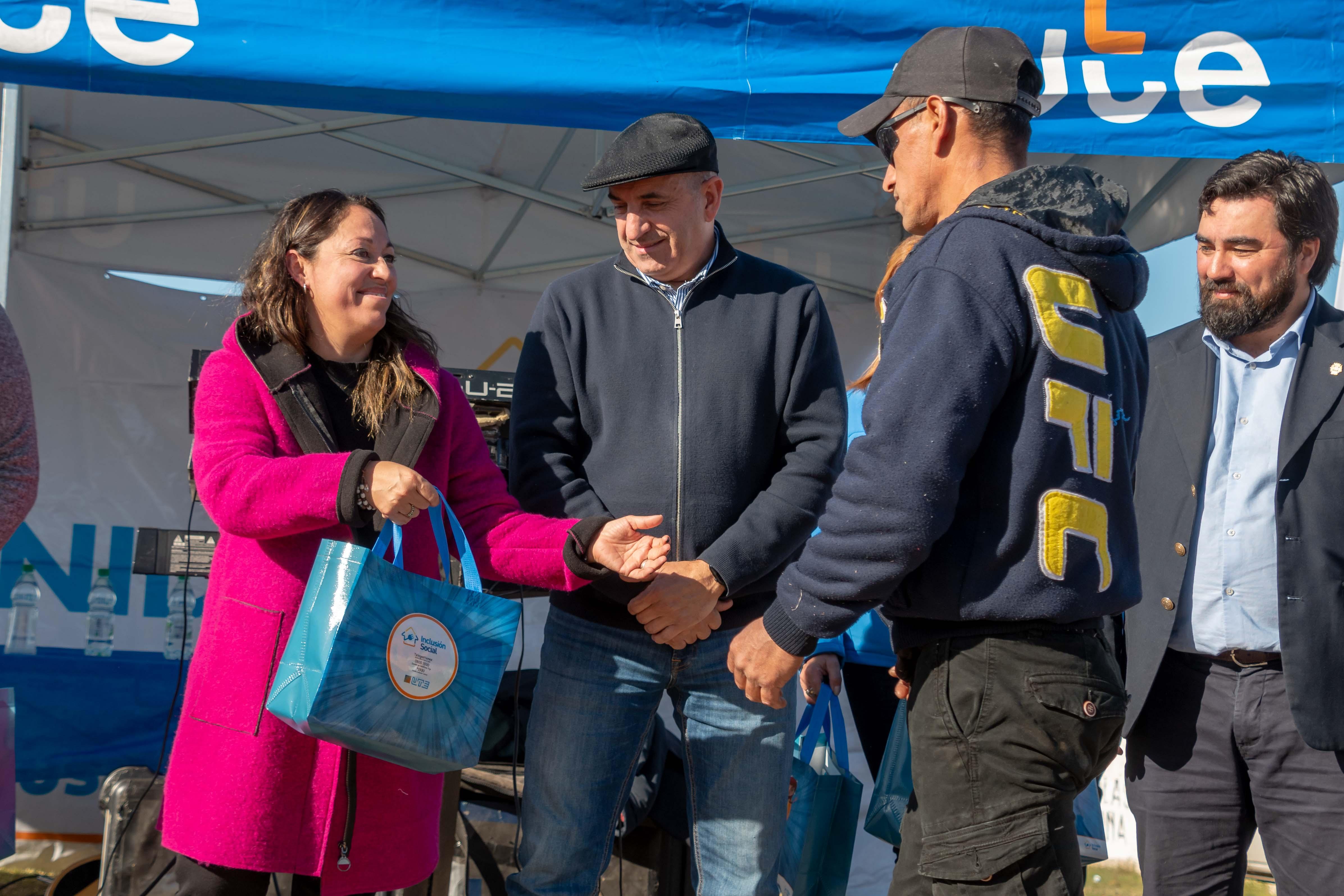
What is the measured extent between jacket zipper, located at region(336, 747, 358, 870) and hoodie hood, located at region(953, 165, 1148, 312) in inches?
56.3

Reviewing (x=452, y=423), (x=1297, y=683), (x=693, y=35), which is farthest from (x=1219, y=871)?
(x=693, y=35)

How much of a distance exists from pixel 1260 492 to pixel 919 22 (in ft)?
5.55

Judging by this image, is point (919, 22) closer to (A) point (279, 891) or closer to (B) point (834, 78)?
(B) point (834, 78)

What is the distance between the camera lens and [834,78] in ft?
10.3

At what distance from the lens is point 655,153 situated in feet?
7.48

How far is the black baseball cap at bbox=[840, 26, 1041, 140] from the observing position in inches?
67.5

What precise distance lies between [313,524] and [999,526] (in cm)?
116

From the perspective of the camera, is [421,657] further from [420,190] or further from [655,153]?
[420,190]

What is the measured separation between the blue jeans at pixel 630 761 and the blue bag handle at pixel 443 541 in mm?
360

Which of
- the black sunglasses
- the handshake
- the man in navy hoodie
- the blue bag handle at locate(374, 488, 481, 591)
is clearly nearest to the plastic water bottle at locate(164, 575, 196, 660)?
the blue bag handle at locate(374, 488, 481, 591)

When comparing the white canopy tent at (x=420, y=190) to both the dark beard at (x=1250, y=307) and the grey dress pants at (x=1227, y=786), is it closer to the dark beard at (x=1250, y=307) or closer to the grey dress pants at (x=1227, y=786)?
the dark beard at (x=1250, y=307)

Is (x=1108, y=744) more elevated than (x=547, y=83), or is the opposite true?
(x=547, y=83)

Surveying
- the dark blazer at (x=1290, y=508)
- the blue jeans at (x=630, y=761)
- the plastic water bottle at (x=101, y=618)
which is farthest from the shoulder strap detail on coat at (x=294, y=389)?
the plastic water bottle at (x=101, y=618)

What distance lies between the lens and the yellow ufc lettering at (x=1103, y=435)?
1.58 metres
